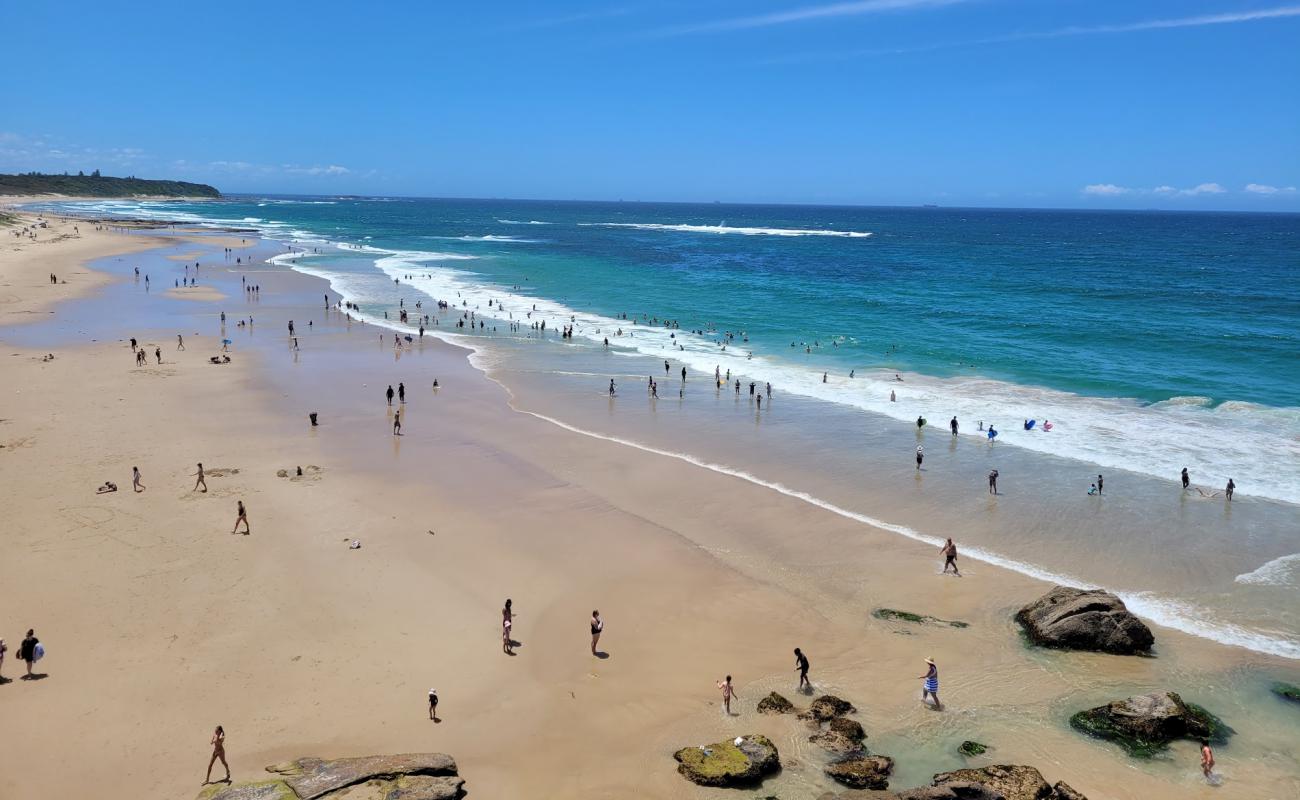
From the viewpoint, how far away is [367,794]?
10.9 meters

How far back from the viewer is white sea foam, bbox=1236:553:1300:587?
18.9 meters

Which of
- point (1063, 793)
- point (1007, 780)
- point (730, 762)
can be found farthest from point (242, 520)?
point (1063, 793)

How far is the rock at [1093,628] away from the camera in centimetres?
1580

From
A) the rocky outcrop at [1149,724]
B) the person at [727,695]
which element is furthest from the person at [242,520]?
the rocky outcrop at [1149,724]

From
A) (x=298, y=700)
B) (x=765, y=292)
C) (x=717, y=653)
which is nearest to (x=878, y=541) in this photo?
(x=717, y=653)

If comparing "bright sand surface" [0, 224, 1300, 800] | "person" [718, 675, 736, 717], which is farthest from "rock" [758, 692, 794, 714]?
"person" [718, 675, 736, 717]

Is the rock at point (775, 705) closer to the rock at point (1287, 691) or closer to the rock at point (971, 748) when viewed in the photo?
the rock at point (971, 748)

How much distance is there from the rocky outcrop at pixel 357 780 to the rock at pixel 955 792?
20.7ft

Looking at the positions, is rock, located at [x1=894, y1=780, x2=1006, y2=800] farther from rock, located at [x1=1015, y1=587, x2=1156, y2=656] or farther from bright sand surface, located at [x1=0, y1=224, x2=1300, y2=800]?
rock, located at [x1=1015, y1=587, x2=1156, y2=656]

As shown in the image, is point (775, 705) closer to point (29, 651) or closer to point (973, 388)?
point (29, 651)

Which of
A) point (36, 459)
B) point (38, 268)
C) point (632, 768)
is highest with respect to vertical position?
point (38, 268)

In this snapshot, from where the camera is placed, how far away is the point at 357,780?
1116cm

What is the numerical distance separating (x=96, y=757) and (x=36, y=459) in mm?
15378

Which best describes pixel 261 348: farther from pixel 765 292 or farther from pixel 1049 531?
pixel 765 292
